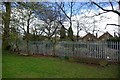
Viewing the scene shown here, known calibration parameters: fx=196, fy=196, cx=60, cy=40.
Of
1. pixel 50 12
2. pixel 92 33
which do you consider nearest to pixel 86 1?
pixel 50 12

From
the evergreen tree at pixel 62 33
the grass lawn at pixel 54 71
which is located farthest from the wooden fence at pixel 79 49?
the grass lawn at pixel 54 71

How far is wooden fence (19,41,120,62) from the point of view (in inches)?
496

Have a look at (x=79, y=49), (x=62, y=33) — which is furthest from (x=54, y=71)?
(x=62, y=33)

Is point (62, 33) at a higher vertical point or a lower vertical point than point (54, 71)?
higher

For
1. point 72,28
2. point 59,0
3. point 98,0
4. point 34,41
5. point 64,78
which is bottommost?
point 64,78

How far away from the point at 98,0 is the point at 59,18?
22.8 feet

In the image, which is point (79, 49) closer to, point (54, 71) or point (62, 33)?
point (62, 33)

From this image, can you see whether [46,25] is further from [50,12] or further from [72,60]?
[72,60]

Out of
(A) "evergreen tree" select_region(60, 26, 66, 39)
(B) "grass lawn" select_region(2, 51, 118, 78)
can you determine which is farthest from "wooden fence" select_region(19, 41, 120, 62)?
(B) "grass lawn" select_region(2, 51, 118, 78)

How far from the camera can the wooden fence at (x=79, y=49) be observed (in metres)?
12.6

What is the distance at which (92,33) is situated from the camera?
70.0 feet

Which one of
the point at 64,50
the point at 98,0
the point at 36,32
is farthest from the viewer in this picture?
the point at 36,32

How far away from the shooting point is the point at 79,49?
14711 millimetres

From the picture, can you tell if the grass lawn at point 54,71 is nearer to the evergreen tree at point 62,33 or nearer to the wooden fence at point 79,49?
the wooden fence at point 79,49
